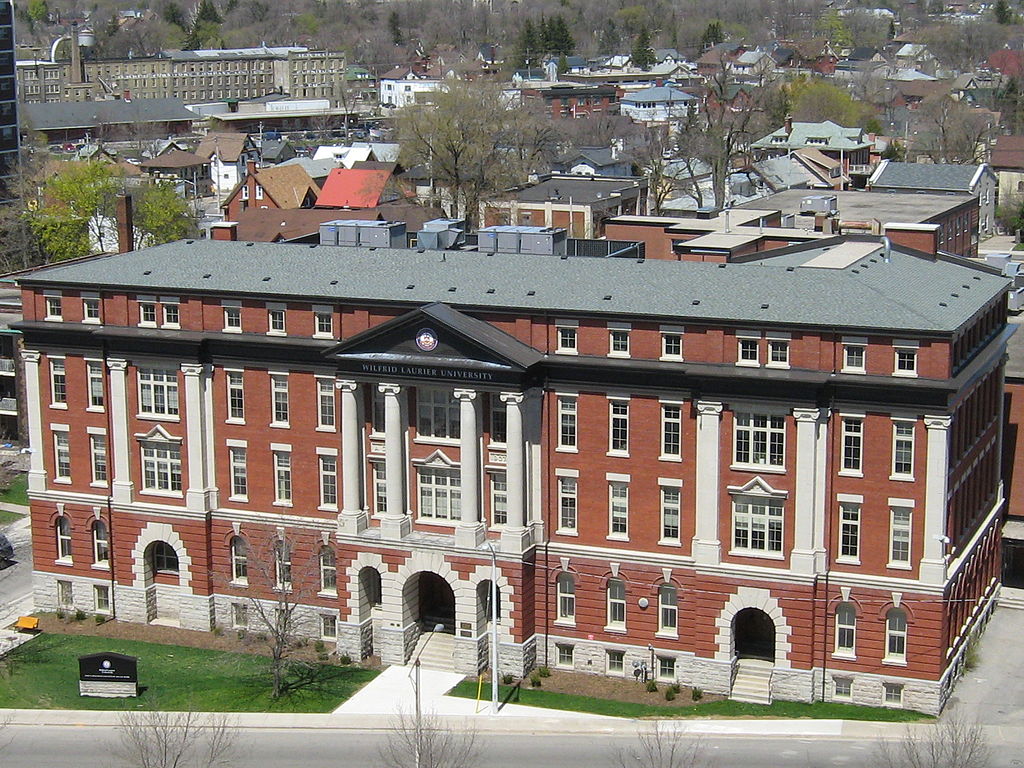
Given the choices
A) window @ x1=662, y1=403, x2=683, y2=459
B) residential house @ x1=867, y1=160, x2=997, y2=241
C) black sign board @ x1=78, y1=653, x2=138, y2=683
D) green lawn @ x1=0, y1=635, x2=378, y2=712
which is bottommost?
green lawn @ x1=0, y1=635, x2=378, y2=712

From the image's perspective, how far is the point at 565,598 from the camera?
69.1 meters

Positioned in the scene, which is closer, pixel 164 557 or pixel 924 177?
pixel 164 557

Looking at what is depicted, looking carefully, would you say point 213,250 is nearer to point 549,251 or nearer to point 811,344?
point 549,251

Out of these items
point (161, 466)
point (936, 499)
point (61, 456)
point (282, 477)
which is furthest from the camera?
point (61, 456)

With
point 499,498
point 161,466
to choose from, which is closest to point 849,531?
point 499,498

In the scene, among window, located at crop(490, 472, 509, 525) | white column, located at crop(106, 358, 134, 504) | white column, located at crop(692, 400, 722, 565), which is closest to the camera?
white column, located at crop(692, 400, 722, 565)

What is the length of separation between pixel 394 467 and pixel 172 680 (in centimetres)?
1219

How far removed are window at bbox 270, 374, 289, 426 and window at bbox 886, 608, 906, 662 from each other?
83.1 ft

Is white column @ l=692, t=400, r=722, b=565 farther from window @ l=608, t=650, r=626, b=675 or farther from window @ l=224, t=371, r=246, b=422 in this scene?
window @ l=224, t=371, r=246, b=422

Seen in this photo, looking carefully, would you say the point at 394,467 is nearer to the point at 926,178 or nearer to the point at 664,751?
the point at 664,751

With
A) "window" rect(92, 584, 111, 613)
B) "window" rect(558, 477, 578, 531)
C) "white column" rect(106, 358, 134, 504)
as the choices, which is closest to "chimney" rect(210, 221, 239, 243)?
"white column" rect(106, 358, 134, 504)

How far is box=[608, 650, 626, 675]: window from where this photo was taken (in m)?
68.5

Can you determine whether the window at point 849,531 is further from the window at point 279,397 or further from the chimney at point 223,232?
the chimney at point 223,232

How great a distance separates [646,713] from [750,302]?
51.7ft
